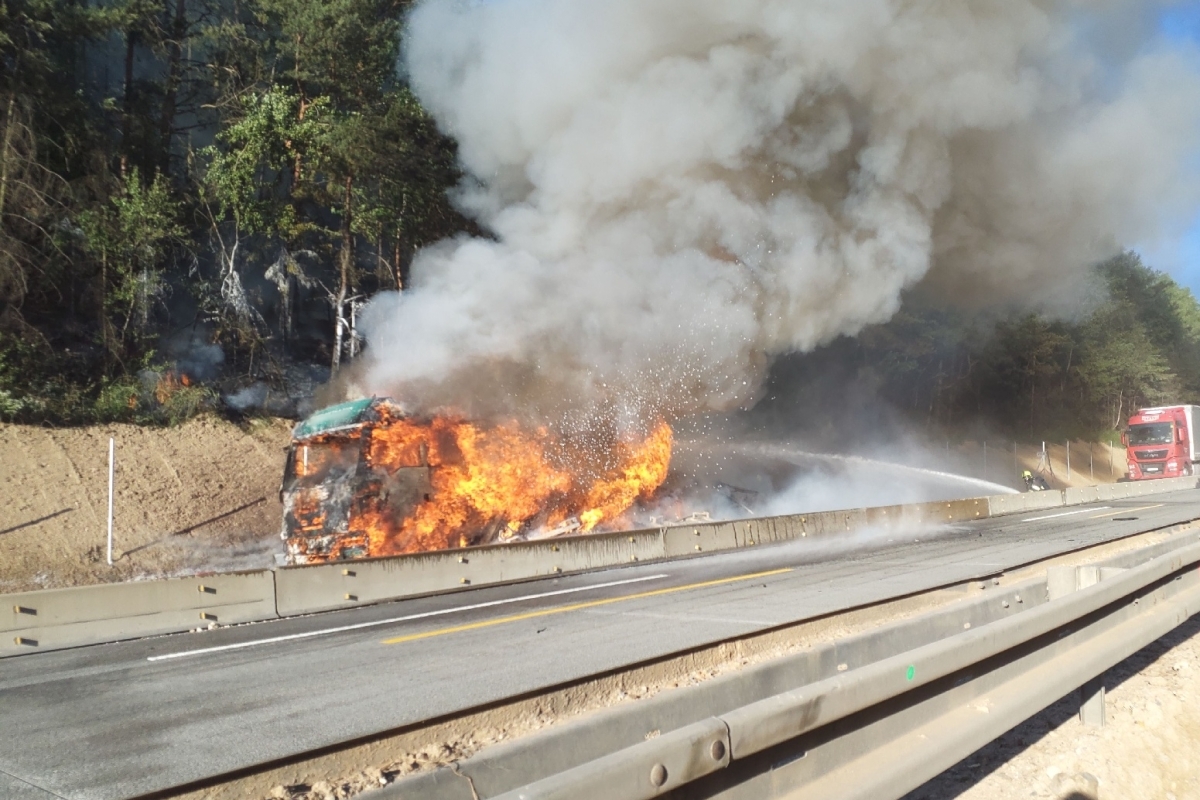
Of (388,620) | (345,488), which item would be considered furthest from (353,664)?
(345,488)

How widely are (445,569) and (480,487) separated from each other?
10.6 ft

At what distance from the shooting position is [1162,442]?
3834 cm

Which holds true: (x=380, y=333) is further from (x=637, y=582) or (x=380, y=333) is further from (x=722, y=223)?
(x=637, y=582)

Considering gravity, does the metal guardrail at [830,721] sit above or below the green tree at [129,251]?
below

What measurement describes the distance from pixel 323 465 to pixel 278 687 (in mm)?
7819

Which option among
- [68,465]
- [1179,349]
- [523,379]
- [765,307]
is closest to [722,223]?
[765,307]

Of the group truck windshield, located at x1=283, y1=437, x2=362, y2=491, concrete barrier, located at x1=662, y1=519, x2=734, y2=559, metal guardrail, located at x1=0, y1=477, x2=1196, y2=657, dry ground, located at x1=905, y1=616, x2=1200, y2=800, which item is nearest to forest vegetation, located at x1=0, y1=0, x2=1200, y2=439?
truck windshield, located at x1=283, y1=437, x2=362, y2=491

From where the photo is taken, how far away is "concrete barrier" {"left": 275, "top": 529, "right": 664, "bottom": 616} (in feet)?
32.4

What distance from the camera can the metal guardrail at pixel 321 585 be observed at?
8172 mm

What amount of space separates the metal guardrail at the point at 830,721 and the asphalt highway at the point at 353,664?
165 cm

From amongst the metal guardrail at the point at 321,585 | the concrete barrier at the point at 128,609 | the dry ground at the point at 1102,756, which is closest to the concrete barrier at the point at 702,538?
the metal guardrail at the point at 321,585

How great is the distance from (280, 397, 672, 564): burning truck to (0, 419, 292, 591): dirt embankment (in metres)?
3.27

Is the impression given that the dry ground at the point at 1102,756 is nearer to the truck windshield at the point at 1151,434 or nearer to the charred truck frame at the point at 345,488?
the charred truck frame at the point at 345,488

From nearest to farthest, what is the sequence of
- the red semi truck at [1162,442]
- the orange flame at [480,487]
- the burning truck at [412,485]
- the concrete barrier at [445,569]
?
1. the concrete barrier at [445,569]
2. the burning truck at [412,485]
3. the orange flame at [480,487]
4. the red semi truck at [1162,442]
